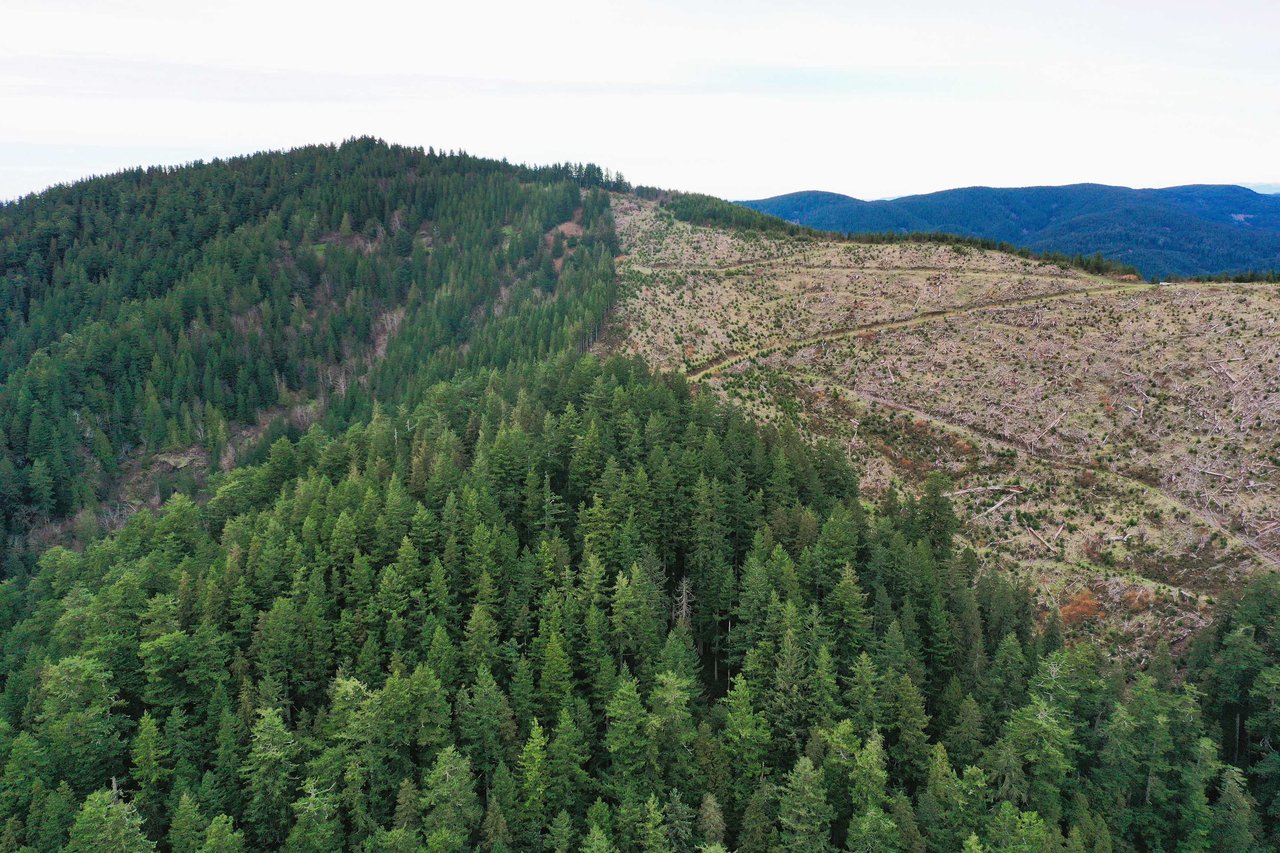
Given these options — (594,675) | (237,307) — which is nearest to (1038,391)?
(594,675)

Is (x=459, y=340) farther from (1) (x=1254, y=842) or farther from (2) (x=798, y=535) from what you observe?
(1) (x=1254, y=842)

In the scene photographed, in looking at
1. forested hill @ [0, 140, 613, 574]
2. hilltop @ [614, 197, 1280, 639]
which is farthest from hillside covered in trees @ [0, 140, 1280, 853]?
forested hill @ [0, 140, 613, 574]

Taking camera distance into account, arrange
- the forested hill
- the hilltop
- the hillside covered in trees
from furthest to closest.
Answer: the forested hill → the hilltop → the hillside covered in trees

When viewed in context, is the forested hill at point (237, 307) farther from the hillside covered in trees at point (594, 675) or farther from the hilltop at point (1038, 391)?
the hillside covered in trees at point (594, 675)

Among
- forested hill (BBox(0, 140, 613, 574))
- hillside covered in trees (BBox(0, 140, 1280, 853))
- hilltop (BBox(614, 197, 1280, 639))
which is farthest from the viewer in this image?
forested hill (BBox(0, 140, 613, 574))

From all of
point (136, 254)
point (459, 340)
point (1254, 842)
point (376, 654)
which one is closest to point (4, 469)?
point (459, 340)

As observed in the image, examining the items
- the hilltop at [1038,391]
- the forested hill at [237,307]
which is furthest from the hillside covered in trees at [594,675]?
the forested hill at [237,307]

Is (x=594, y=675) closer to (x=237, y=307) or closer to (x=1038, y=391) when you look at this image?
(x=1038, y=391)

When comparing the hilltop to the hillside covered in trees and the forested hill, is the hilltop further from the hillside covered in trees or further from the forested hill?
the forested hill
